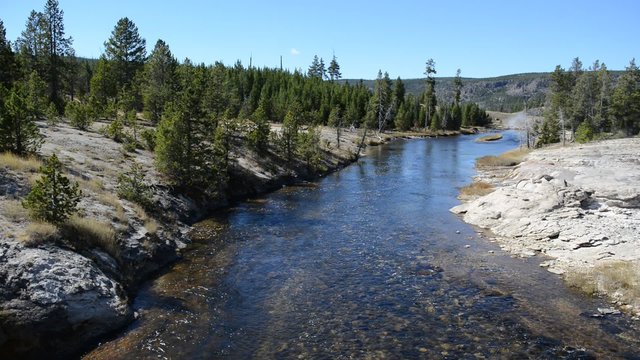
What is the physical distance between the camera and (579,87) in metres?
98.1

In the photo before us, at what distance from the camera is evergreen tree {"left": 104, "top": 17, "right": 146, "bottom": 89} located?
80.9 m

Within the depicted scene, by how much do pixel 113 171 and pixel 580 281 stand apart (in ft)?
109

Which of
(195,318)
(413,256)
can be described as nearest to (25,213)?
(195,318)

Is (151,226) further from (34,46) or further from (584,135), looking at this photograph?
(584,135)

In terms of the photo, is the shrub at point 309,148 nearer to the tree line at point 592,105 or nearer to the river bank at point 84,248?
the river bank at point 84,248

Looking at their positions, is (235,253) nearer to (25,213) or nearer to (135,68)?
(25,213)

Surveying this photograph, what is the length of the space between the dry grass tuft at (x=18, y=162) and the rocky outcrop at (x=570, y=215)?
31.4 meters

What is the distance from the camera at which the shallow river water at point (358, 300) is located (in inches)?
707

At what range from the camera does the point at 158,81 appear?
62.9 m

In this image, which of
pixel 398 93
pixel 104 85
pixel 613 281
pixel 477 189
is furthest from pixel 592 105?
pixel 104 85

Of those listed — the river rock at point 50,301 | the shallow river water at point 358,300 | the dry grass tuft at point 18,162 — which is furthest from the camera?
the dry grass tuft at point 18,162

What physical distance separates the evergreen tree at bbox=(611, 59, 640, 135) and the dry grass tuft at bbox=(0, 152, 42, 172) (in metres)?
96.9

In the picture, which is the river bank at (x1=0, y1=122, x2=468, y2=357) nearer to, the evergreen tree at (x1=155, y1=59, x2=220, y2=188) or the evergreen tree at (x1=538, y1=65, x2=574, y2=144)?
the evergreen tree at (x1=155, y1=59, x2=220, y2=188)

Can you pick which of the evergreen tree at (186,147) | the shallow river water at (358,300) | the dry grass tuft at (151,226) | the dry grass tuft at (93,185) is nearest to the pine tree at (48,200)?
the shallow river water at (358,300)
